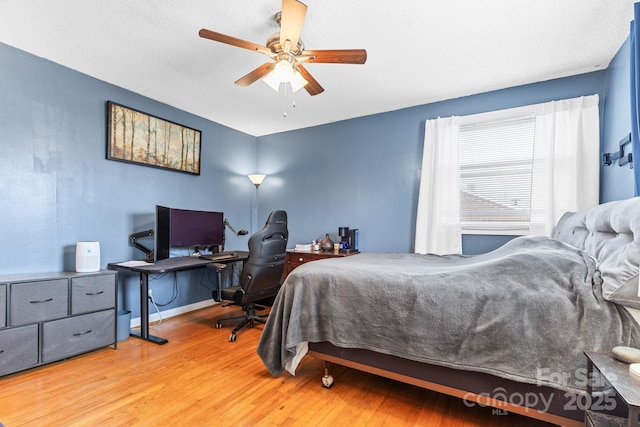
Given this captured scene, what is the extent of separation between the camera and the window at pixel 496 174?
9.99 ft

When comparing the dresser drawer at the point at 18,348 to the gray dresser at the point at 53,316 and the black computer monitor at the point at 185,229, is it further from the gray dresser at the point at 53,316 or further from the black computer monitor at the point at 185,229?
the black computer monitor at the point at 185,229

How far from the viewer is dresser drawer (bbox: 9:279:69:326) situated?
6.90ft

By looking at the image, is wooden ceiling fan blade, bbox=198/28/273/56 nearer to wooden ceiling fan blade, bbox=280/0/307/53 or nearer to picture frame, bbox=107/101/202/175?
wooden ceiling fan blade, bbox=280/0/307/53

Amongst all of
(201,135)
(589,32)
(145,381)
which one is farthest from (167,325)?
(589,32)

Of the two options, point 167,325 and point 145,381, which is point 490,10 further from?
point 167,325

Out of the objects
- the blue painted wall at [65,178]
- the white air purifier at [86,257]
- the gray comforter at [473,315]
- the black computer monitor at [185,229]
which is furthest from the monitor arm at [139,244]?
the gray comforter at [473,315]

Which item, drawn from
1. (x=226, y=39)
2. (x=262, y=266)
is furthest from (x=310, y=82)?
(x=262, y=266)

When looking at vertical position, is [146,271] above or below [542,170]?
below

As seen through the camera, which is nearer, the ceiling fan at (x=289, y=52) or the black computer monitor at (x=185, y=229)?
the ceiling fan at (x=289, y=52)

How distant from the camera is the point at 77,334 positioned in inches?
94.2

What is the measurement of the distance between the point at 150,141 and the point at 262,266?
196cm

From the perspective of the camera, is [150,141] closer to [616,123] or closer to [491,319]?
[491,319]

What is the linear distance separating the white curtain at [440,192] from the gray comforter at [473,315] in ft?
4.06

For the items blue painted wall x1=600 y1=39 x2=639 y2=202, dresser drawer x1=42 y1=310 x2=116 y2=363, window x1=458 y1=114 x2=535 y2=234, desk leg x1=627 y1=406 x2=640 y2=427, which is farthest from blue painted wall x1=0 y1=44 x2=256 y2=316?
blue painted wall x1=600 y1=39 x2=639 y2=202
